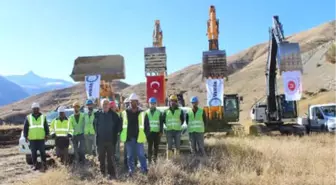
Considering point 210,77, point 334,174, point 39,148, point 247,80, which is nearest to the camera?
point 334,174

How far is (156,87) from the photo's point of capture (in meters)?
20.1

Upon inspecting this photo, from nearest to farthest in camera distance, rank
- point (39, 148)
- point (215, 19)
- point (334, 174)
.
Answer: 1. point (334, 174)
2. point (39, 148)
3. point (215, 19)

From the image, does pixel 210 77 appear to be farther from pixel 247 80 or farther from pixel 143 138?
pixel 247 80

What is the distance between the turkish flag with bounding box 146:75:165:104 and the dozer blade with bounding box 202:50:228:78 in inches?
78.5

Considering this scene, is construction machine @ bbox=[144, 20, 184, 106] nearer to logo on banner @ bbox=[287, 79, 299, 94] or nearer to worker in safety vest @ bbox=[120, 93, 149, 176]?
logo on banner @ bbox=[287, 79, 299, 94]

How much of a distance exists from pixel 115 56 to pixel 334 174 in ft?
49.4

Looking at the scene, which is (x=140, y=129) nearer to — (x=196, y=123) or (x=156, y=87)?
(x=196, y=123)

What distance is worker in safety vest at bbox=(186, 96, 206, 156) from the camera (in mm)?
12648

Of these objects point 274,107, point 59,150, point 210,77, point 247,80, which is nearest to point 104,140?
point 59,150

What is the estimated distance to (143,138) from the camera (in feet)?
35.2

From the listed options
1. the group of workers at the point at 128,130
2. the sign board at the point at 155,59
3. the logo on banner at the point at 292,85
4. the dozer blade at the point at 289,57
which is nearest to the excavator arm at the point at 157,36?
the sign board at the point at 155,59

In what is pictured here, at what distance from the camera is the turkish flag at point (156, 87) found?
787 inches

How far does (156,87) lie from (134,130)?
9.50 m

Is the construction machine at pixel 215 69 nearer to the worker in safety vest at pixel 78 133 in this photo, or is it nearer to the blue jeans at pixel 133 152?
the worker in safety vest at pixel 78 133
